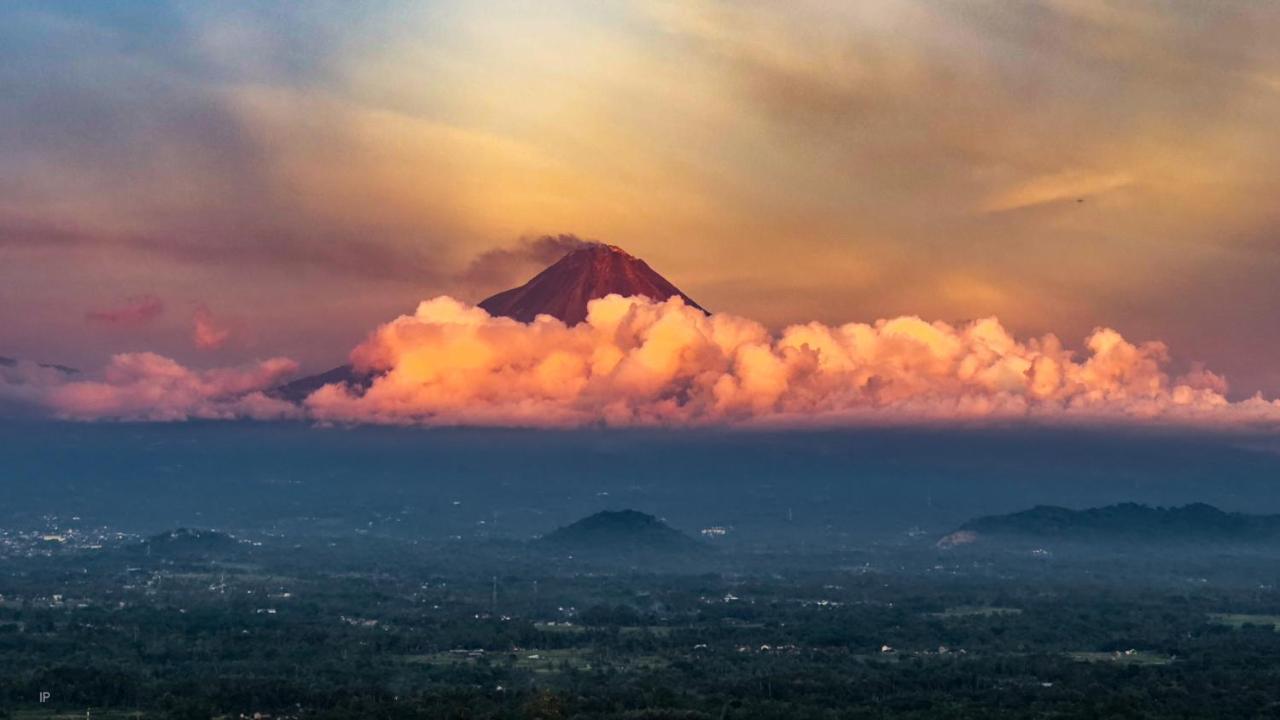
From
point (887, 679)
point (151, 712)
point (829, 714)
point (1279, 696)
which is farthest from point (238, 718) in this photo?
point (1279, 696)

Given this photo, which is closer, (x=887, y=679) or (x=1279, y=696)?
(x=1279, y=696)

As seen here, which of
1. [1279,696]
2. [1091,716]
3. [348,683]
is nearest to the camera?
[1091,716]

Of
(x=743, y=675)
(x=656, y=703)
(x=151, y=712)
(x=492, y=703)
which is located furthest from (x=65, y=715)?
(x=743, y=675)

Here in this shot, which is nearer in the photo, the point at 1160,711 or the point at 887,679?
the point at 1160,711

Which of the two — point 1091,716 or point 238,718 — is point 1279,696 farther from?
point 238,718

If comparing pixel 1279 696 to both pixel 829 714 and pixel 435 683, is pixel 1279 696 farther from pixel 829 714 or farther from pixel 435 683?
pixel 435 683

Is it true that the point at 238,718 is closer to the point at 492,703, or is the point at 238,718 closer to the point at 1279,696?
the point at 492,703

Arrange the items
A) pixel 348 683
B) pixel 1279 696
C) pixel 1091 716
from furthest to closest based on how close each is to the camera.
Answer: pixel 348 683, pixel 1279 696, pixel 1091 716
